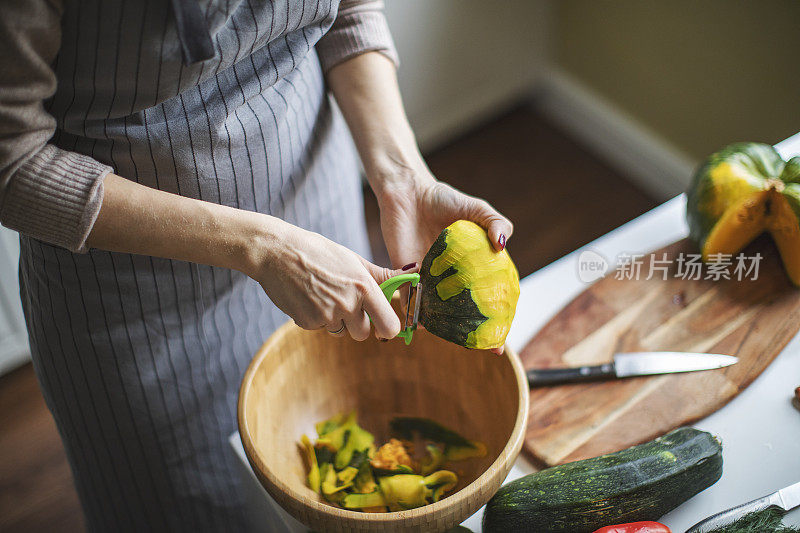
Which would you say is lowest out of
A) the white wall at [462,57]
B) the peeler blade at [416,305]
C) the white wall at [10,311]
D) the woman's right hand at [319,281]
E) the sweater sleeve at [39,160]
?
the white wall at [10,311]

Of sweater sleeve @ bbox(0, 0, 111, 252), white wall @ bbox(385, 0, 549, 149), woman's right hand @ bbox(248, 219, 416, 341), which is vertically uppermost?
sweater sleeve @ bbox(0, 0, 111, 252)

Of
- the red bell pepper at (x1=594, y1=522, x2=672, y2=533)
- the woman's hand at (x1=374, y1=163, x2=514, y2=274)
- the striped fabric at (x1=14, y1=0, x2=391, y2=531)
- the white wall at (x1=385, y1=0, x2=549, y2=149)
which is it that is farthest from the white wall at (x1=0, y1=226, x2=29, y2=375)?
the red bell pepper at (x1=594, y1=522, x2=672, y2=533)

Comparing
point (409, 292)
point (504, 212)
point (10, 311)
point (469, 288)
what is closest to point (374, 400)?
point (409, 292)

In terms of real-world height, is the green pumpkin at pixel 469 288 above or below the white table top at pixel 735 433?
above

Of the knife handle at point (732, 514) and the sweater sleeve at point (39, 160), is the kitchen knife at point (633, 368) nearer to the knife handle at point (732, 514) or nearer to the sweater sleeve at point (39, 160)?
the knife handle at point (732, 514)

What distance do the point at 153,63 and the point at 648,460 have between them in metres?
0.79

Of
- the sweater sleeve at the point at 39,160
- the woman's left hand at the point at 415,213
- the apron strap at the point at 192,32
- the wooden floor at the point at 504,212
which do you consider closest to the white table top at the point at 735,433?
the woman's left hand at the point at 415,213

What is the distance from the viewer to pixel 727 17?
86.0 inches

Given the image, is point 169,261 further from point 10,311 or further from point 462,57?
point 462,57

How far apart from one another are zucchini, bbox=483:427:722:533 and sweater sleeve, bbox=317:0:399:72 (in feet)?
2.28

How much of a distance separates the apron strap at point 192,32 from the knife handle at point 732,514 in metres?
0.83

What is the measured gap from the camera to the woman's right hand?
2.88ft

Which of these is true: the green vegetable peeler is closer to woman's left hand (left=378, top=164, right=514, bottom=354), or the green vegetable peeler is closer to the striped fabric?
woman's left hand (left=378, top=164, right=514, bottom=354)

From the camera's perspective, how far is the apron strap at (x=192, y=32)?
0.81 meters
